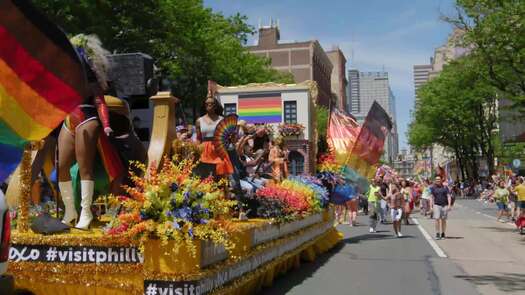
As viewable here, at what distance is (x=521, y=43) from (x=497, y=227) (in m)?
6.49

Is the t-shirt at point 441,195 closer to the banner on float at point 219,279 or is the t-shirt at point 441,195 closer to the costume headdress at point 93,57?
the banner on float at point 219,279

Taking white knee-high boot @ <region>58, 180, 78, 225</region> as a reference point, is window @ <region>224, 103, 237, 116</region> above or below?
above

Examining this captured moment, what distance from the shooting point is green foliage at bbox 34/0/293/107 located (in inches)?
910

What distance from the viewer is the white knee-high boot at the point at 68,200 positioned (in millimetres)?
6379

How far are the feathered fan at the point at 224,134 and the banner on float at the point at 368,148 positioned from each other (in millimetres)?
7597

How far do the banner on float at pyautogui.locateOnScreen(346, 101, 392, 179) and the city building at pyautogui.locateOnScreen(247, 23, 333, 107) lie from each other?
3311 inches

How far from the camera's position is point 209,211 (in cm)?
536

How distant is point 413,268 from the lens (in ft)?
35.0

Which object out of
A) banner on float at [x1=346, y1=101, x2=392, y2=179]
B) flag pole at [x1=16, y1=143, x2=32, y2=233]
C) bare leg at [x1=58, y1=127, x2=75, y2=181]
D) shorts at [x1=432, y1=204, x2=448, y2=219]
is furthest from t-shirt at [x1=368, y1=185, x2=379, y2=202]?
flag pole at [x1=16, y1=143, x2=32, y2=233]

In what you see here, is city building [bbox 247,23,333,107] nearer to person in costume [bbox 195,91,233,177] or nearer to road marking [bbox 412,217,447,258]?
road marking [bbox 412,217,447,258]

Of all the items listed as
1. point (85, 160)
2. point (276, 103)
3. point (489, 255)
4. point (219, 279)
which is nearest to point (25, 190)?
point (85, 160)

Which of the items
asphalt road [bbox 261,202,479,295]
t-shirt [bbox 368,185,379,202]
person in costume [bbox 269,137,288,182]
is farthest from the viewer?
t-shirt [bbox 368,185,379,202]

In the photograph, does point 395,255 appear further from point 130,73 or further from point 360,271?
point 130,73

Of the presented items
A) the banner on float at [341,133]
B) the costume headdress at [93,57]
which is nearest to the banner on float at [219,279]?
the costume headdress at [93,57]
